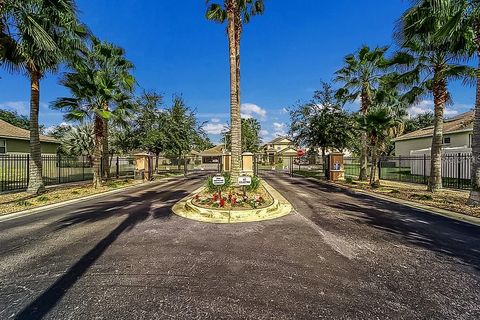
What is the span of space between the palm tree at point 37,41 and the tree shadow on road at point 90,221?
649 centimetres

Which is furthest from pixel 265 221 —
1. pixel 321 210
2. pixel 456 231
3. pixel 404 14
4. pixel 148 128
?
pixel 148 128

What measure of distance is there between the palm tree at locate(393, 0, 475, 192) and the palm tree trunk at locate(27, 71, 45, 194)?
18075mm

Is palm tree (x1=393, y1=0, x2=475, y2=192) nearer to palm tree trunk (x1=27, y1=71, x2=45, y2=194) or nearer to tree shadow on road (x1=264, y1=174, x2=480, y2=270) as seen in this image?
tree shadow on road (x1=264, y1=174, x2=480, y2=270)

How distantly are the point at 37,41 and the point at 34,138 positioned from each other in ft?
17.9

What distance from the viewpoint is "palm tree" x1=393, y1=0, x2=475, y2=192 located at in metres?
11.4

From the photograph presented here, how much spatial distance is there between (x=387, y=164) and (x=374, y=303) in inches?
1622

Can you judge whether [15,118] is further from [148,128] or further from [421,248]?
[421,248]

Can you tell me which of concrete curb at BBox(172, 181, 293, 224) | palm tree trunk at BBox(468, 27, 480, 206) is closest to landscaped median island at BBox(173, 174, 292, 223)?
concrete curb at BBox(172, 181, 293, 224)

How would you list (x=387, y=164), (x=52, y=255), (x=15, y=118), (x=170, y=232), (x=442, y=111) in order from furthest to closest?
(x=15, y=118), (x=387, y=164), (x=442, y=111), (x=170, y=232), (x=52, y=255)

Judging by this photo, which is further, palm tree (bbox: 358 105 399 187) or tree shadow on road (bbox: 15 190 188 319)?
palm tree (bbox: 358 105 399 187)

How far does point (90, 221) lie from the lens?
776cm

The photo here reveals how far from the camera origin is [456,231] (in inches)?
263

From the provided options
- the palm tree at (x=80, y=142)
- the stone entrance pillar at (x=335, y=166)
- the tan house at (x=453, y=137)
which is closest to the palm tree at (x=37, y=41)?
the stone entrance pillar at (x=335, y=166)

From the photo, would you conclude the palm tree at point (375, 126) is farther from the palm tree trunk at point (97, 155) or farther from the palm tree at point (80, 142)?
the palm tree at point (80, 142)
